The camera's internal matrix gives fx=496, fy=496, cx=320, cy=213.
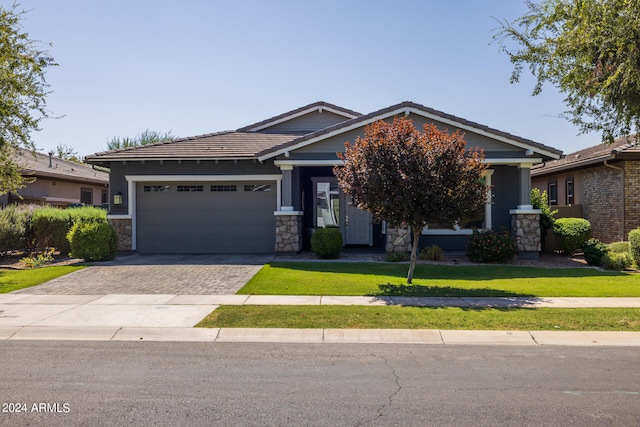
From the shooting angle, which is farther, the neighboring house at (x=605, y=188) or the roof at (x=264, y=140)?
the neighboring house at (x=605, y=188)

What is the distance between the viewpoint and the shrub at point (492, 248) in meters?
15.5

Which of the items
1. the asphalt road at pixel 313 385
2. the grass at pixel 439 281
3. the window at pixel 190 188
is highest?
the window at pixel 190 188

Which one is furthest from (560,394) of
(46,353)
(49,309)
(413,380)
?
(49,309)

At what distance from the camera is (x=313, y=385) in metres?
5.47

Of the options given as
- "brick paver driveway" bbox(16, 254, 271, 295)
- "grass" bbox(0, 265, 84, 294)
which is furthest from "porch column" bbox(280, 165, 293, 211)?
"grass" bbox(0, 265, 84, 294)

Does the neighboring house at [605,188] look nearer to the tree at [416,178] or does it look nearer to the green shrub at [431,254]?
the green shrub at [431,254]

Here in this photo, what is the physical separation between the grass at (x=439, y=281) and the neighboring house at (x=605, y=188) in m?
5.47

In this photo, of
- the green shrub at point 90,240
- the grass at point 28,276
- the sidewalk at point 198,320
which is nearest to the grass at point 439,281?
the sidewalk at point 198,320

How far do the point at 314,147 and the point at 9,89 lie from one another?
894 centimetres

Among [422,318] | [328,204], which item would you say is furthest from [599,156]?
[422,318]

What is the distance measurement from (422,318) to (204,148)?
1234 cm

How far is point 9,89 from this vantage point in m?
13.4

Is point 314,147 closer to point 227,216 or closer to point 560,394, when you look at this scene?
point 227,216

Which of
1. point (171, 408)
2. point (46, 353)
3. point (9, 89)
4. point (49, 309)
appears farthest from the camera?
point (9, 89)
